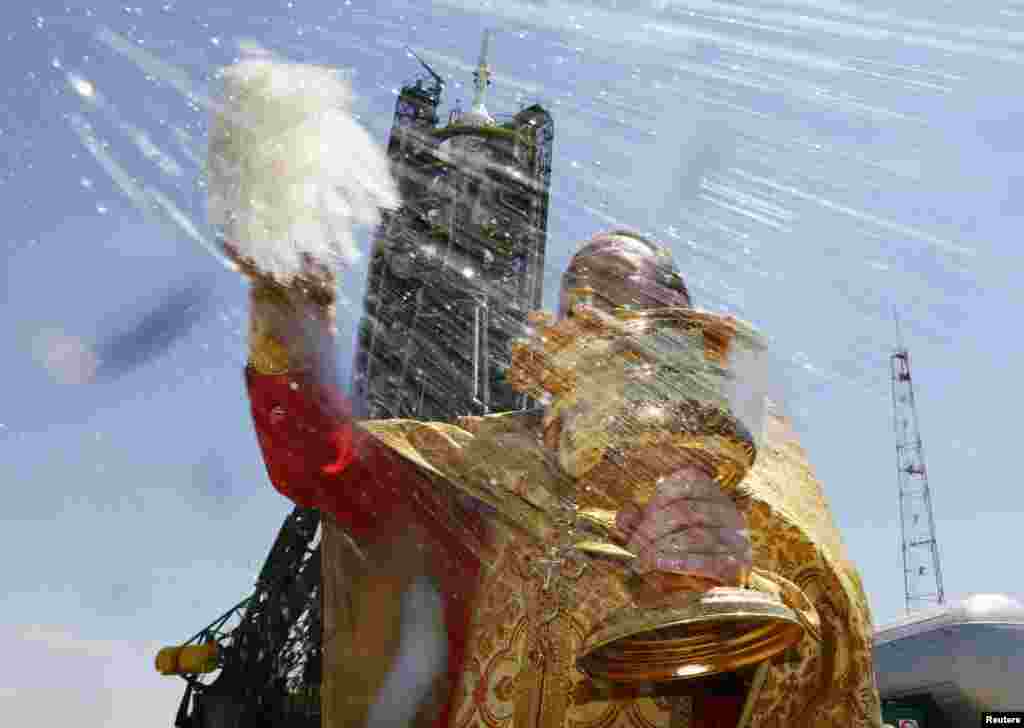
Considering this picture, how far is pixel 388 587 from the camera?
2.89 meters

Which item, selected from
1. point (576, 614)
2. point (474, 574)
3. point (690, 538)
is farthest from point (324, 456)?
point (690, 538)

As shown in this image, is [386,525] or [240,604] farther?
[240,604]

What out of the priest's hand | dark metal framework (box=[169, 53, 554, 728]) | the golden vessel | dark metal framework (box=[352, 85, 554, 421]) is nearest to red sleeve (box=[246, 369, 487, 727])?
the golden vessel

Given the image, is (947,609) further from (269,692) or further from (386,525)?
(269,692)

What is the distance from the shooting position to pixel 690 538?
7.07ft

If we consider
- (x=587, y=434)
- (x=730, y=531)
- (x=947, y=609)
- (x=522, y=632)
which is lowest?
(x=522, y=632)

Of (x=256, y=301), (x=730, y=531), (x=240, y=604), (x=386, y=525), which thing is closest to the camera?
(x=730, y=531)

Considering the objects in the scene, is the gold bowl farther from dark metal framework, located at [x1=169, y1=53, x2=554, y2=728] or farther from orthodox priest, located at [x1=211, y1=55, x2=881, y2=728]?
dark metal framework, located at [x1=169, y1=53, x2=554, y2=728]

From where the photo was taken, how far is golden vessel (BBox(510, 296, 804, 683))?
205cm

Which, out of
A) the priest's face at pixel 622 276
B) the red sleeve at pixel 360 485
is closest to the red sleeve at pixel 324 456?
the red sleeve at pixel 360 485

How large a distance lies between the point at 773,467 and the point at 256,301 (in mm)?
2150

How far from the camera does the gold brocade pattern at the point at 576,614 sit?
8.46 ft

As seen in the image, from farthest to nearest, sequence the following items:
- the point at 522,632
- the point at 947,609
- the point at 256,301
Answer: the point at 947,609, the point at 522,632, the point at 256,301

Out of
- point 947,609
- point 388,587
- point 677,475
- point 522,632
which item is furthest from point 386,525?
point 947,609
